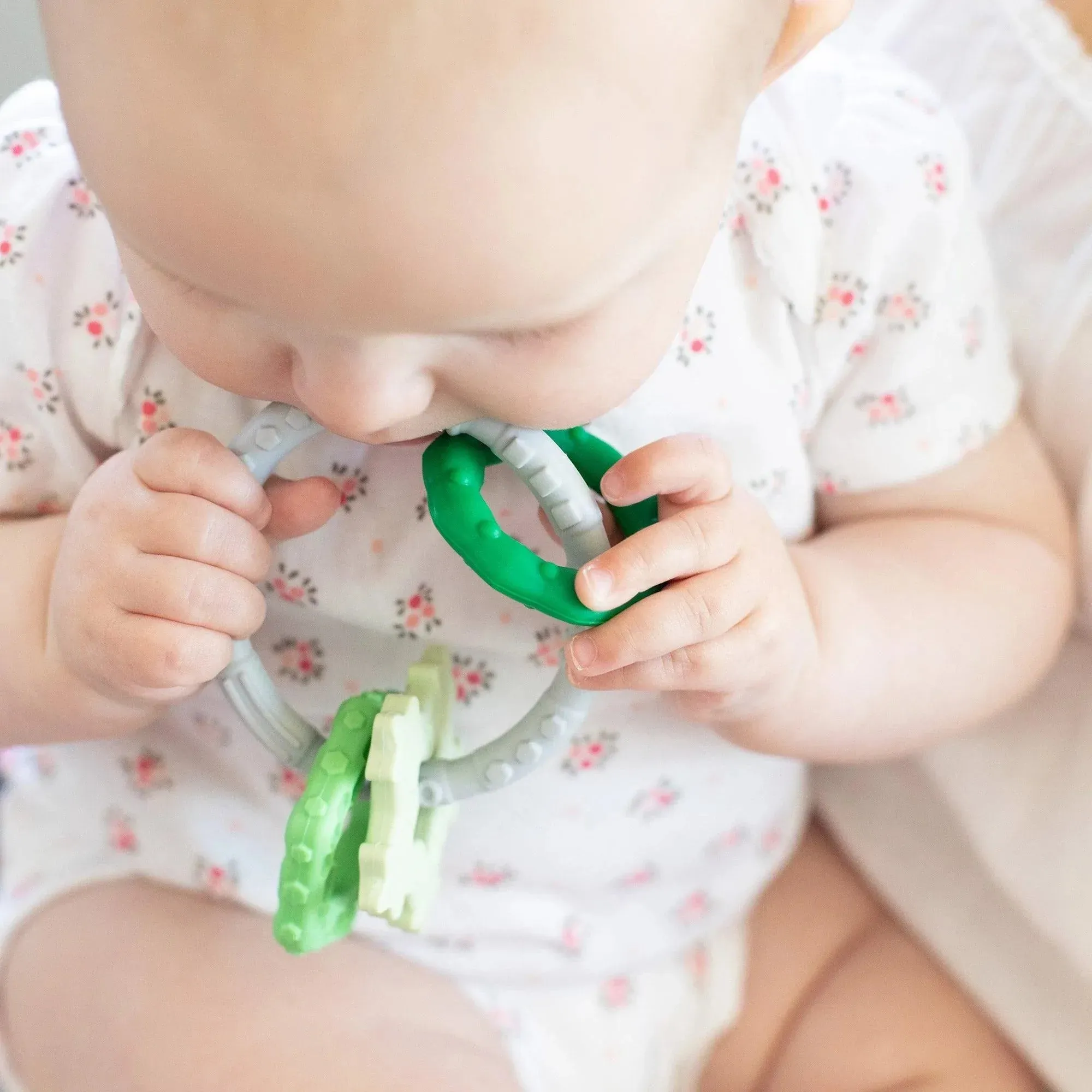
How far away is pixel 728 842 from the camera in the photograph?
0.80 m

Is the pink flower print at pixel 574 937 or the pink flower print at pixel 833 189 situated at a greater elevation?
the pink flower print at pixel 833 189

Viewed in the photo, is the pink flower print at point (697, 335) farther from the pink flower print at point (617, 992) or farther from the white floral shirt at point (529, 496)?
the pink flower print at point (617, 992)

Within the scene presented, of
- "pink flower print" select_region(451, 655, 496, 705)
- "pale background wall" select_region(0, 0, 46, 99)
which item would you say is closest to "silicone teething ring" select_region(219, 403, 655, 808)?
"pink flower print" select_region(451, 655, 496, 705)

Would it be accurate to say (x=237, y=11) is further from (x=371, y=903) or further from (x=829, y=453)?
(x=829, y=453)

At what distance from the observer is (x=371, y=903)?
506 millimetres

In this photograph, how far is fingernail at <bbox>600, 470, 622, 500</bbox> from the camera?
0.52 metres

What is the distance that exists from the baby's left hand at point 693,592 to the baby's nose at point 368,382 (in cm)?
11

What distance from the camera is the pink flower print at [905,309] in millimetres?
692

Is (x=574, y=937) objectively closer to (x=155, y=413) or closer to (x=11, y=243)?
(x=155, y=413)

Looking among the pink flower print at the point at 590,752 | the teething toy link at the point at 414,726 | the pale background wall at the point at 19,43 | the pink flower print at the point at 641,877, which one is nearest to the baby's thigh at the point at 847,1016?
the pink flower print at the point at 641,877

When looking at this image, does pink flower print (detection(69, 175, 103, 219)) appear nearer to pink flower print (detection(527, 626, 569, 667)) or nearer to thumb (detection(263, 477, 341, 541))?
thumb (detection(263, 477, 341, 541))

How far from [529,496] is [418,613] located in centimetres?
9

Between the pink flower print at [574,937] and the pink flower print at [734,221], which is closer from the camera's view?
the pink flower print at [734,221]

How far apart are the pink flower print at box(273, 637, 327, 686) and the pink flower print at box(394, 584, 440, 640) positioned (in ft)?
0.20
